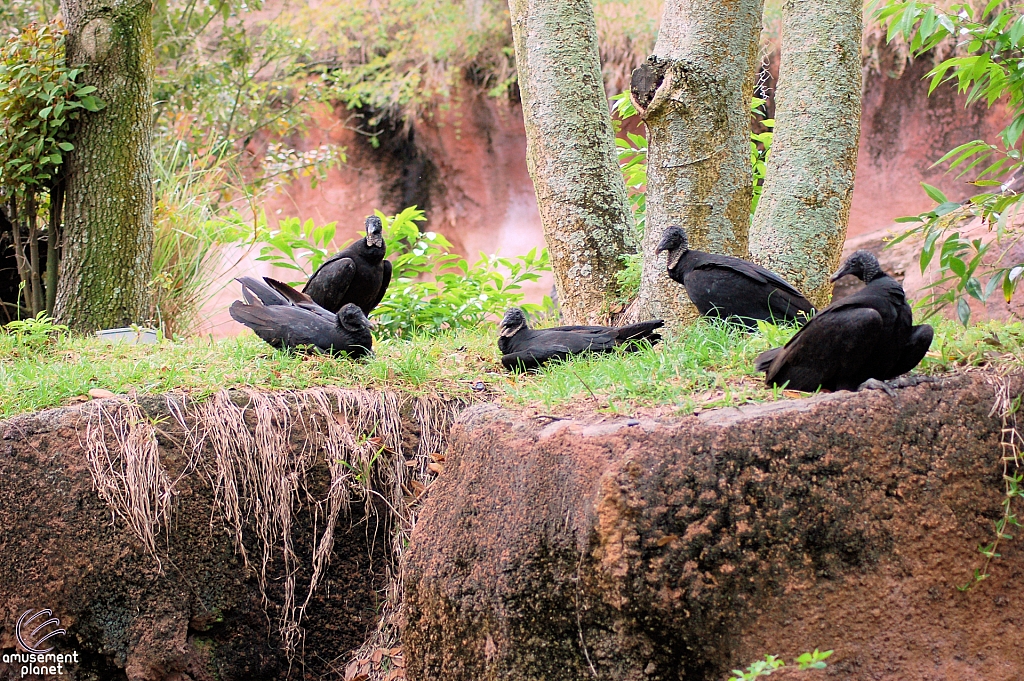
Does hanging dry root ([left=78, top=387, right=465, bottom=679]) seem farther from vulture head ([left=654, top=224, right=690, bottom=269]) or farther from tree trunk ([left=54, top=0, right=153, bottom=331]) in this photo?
tree trunk ([left=54, top=0, right=153, bottom=331])

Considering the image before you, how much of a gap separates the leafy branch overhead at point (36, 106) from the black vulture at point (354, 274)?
2.17 meters

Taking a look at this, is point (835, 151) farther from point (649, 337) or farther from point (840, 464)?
point (840, 464)

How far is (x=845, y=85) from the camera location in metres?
4.61

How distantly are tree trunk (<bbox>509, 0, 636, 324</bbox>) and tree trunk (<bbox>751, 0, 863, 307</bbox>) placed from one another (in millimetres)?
986

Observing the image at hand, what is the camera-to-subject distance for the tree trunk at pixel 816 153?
459 centimetres

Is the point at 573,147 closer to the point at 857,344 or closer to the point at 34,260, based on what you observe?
the point at 857,344

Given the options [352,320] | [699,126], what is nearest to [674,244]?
[699,126]

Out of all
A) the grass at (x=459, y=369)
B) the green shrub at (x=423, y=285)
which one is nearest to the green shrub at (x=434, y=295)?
the green shrub at (x=423, y=285)

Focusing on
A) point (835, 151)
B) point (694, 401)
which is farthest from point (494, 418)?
point (835, 151)

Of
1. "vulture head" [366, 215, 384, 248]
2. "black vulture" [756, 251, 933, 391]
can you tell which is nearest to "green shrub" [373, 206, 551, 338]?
"vulture head" [366, 215, 384, 248]

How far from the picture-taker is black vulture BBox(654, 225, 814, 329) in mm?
4055

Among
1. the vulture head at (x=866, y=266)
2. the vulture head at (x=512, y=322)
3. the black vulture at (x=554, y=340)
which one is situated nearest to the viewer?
the vulture head at (x=866, y=266)

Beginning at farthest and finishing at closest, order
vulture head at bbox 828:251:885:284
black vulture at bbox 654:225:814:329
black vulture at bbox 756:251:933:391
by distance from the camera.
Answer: black vulture at bbox 654:225:814:329, vulture head at bbox 828:251:885:284, black vulture at bbox 756:251:933:391

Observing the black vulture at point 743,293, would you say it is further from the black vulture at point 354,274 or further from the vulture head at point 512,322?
the black vulture at point 354,274
